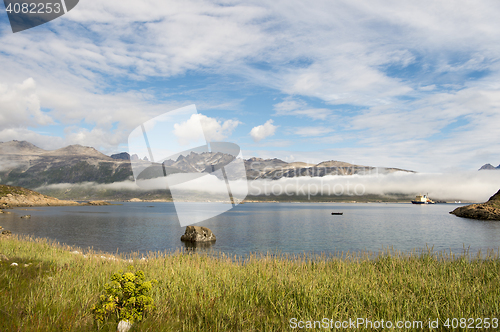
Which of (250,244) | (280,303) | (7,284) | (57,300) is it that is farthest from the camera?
Answer: (250,244)

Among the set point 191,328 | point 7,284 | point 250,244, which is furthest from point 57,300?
point 250,244

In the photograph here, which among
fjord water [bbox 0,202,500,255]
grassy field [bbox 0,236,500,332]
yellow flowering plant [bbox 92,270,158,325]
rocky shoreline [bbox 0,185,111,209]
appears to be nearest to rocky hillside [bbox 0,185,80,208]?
rocky shoreline [bbox 0,185,111,209]

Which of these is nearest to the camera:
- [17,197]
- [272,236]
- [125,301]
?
[125,301]

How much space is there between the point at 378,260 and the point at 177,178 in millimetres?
16987

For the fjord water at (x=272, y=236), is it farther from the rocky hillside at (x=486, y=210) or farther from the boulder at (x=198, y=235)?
the rocky hillside at (x=486, y=210)

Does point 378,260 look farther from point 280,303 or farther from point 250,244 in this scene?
point 250,244

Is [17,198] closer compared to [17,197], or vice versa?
[17,198]

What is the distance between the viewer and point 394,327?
6.84 metres

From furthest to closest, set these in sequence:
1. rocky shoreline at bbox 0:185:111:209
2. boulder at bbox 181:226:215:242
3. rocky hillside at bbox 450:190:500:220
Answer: rocky shoreline at bbox 0:185:111:209 < rocky hillside at bbox 450:190:500:220 < boulder at bbox 181:226:215:242

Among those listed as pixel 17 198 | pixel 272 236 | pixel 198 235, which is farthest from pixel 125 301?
pixel 17 198

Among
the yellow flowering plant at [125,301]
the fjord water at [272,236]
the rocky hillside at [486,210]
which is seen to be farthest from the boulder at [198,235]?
the rocky hillside at [486,210]

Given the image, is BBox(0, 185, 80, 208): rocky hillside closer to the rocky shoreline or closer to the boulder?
the rocky shoreline

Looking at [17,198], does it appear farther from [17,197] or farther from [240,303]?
[240,303]

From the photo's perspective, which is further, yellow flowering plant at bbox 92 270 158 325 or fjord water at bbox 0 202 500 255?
fjord water at bbox 0 202 500 255
